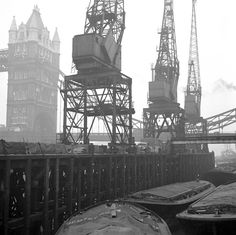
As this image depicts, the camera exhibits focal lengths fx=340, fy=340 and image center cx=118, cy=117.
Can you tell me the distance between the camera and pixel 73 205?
949 inches

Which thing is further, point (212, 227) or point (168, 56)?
point (168, 56)

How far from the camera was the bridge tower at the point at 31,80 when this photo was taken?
367ft

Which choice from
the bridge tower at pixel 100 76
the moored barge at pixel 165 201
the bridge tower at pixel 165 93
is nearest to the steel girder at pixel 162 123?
the bridge tower at pixel 165 93

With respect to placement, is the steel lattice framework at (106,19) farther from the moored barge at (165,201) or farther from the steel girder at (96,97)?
the moored barge at (165,201)

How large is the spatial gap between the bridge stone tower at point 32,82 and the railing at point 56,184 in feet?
256

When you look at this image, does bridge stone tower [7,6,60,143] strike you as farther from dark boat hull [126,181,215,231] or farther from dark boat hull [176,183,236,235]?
dark boat hull [176,183,236,235]

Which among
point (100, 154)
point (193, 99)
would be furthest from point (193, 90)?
point (100, 154)

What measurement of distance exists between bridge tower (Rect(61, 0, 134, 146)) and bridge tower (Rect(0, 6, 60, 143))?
217 feet

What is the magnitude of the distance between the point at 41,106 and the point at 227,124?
9012 cm

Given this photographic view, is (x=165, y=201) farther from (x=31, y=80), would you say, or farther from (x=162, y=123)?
(x=31, y=80)

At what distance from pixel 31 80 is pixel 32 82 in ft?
2.42

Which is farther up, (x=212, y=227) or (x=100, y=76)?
(x=100, y=76)

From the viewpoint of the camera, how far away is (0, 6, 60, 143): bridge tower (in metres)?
112

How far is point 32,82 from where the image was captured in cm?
11456
